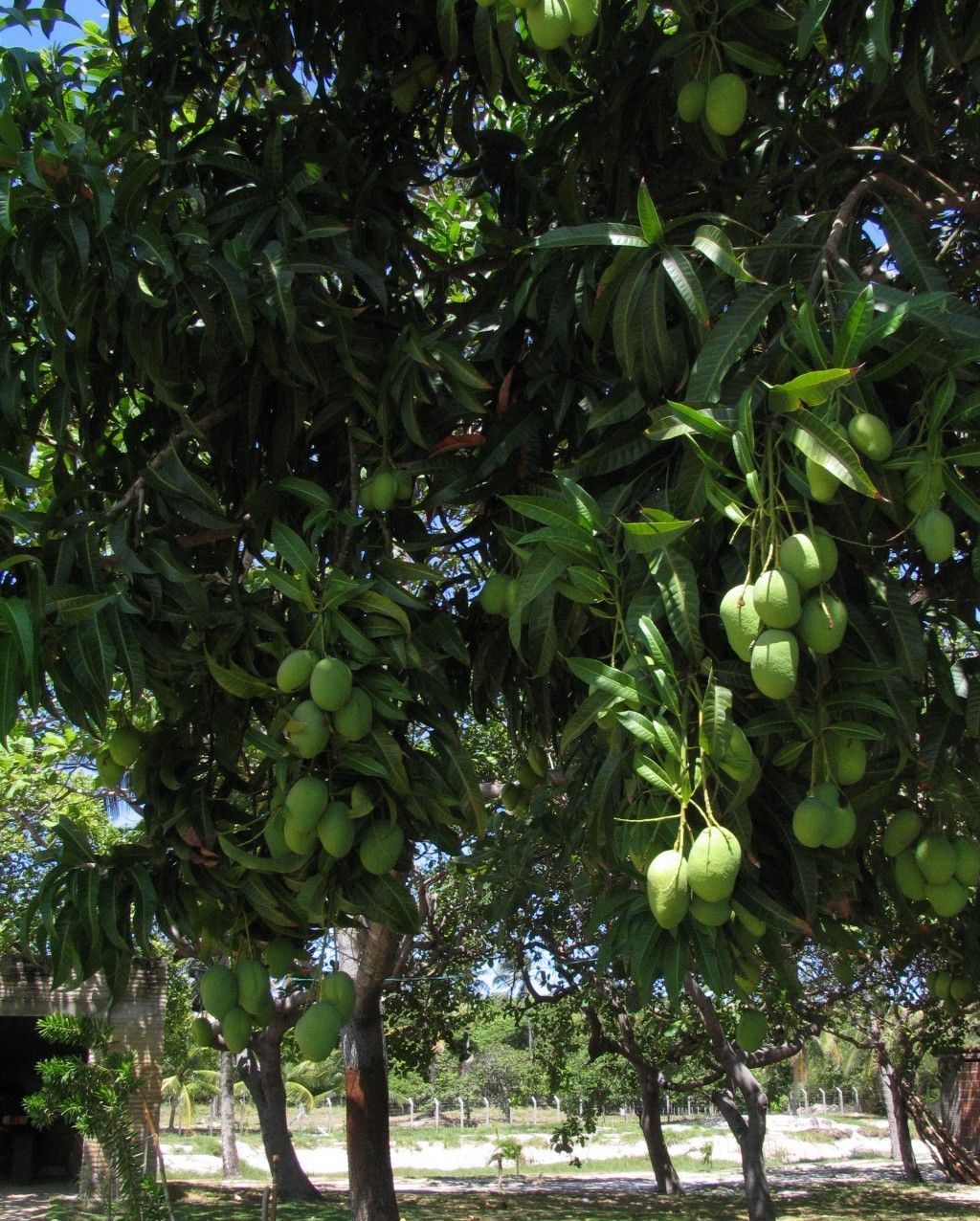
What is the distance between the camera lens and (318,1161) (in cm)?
2795

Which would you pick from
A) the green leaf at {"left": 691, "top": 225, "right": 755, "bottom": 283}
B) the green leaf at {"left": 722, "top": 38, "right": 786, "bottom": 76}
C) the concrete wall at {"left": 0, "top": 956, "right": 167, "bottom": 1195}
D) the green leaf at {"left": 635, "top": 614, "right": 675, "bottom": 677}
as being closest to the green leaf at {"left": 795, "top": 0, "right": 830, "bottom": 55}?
the green leaf at {"left": 691, "top": 225, "right": 755, "bottom": 283}

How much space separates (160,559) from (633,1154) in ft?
106

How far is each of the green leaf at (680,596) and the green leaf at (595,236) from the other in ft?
1.78

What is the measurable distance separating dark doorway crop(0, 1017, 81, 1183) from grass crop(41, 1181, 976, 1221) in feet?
5.87

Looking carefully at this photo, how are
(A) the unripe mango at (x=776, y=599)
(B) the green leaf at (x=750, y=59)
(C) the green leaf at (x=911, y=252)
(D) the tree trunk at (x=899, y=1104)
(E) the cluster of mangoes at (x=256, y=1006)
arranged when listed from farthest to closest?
1. (D) the tree trunk at (x=899, y=1104)
2. (B) the green leaf at (x=750, y=59)
3. (E) the cluster of mangoes at (x=256, y=1006)
4. (C) the green leaf at (x=911, y=252)
5. (A) the unripe mango at (x=776, y=599)

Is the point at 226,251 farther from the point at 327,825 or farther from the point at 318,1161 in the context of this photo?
the point at 318,1161

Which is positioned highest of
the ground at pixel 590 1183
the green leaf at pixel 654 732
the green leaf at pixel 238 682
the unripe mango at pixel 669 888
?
the green leaf at pixel 238 682

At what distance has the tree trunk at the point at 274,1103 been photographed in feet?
42.8

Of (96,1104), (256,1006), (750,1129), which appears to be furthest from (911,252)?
(750,1129)

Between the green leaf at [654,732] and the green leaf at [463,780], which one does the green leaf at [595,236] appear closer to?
the green leaf at [654,732]

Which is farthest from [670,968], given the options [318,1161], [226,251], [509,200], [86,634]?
[318,1161]

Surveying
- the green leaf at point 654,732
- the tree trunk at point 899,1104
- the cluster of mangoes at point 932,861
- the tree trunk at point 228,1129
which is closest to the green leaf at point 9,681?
the green leaf at point 654,732

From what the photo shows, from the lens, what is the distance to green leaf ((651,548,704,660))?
72.9 inches

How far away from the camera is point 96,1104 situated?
3.13m
